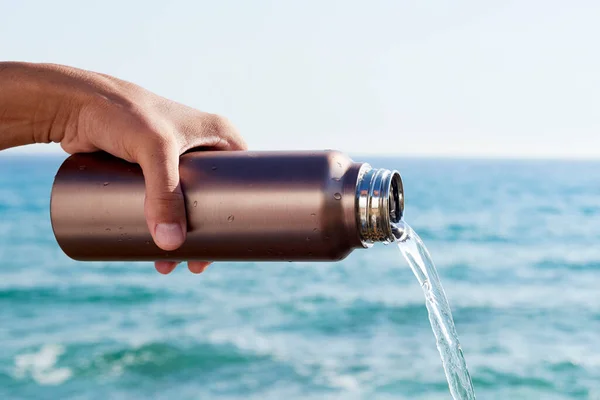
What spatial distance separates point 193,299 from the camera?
36.5 feet

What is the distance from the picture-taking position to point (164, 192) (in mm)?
957

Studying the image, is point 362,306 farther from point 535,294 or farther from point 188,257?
point 188,257

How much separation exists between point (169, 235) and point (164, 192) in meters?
0.05

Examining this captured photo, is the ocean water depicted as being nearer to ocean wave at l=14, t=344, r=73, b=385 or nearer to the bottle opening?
ocean wave at l=14, t=344, r=73, b=385

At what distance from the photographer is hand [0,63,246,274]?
96 centimetres

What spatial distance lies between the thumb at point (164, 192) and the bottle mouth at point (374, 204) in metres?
0.20

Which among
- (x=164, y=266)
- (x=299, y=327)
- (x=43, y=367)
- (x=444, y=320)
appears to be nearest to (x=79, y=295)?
(x=43, y=367)

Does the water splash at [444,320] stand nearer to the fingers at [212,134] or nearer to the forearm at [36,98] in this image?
the fingers at [212,134]

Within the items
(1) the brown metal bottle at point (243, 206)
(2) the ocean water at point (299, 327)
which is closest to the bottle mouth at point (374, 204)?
(1) the brown metal bottle at point (243, 206)

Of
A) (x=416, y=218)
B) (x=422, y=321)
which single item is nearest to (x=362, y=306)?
(x=422, y=321)

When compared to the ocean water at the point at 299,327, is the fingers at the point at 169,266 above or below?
above

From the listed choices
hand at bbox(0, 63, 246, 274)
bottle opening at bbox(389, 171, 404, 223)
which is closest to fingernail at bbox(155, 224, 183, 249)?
hand at bbox(0, 63, 246, 274)

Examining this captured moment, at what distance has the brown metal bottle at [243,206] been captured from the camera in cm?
93

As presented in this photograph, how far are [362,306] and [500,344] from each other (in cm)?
213
